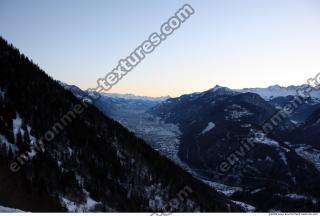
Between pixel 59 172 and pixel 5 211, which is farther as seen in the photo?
pixel 59 172

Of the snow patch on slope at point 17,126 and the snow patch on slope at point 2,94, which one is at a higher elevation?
the snow patch on slope at point 2,94

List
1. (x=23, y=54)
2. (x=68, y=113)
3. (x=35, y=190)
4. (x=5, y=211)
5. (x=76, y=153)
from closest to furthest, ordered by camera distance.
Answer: (x=5, y=211)
(x=35, y=190)
(x=76, y=153)
(x=68, y=113)
(x=23, y=54)

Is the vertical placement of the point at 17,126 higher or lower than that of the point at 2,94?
lower

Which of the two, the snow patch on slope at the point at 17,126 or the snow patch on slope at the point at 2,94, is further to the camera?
the snow patch on slope at the point at 2,94

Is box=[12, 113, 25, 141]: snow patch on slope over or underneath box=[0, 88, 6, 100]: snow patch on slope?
underneath

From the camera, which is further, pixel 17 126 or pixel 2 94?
pixel 2 94

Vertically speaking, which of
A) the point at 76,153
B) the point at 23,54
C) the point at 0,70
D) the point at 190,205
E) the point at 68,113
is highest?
the point at 23,54

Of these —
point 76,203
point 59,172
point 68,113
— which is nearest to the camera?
point 76,203

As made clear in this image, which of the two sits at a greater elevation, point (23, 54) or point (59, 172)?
point (23, 54)

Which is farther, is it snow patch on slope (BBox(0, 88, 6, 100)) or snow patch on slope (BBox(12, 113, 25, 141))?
snow patch on slope (BBox(0, 88, 6, 100))

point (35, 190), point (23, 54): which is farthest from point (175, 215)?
point (23, 54)

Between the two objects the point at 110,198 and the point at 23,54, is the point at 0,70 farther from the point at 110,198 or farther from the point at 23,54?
the point at 110,198
